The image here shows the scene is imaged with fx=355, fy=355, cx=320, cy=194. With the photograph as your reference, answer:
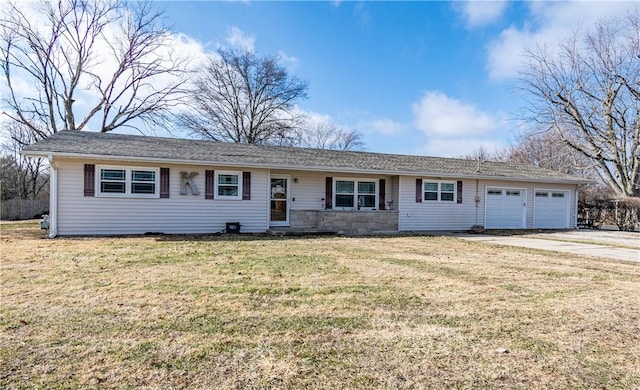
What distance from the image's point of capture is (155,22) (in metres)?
23.9

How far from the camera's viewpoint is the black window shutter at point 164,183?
39.0 feet

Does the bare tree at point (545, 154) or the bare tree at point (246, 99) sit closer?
the bare tree at point (246, 99)

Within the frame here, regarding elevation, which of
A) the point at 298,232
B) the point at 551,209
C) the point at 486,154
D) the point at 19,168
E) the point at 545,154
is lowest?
the point at 298,232

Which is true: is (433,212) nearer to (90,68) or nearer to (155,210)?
(155,210)

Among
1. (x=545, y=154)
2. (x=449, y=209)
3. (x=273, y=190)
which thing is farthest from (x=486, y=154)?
(x=273, y=190)

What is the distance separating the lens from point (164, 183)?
469 inches

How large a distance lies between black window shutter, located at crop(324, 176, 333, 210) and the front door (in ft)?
5.12

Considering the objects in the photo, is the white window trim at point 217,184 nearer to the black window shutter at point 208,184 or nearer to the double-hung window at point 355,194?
the black window shutter at point 208,184

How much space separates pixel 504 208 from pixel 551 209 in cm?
276

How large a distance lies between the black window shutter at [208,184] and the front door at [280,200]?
2.42 meters


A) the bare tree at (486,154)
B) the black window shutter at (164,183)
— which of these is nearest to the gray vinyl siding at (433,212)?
the black window shutter at (164,183)

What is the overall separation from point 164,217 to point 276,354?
10290mm

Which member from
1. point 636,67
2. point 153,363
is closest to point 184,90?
point 153,363

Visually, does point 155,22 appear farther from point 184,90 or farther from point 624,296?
point 624,296
